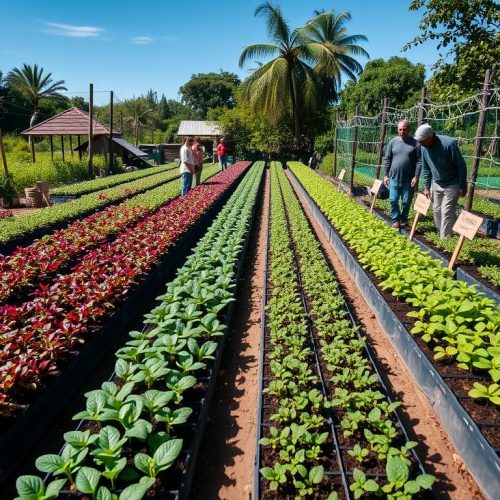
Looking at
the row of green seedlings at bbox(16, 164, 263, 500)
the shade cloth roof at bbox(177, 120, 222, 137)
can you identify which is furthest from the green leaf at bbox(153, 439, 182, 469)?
the shade cloth roof at bbox(177, 120, 222, 137)

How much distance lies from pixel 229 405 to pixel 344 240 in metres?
3.94

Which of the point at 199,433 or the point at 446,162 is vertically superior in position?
the point at 446,162

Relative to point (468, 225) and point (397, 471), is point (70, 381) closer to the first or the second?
point (397, 471)

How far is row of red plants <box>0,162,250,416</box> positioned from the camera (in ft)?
9.19

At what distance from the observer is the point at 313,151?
27250 millimetres

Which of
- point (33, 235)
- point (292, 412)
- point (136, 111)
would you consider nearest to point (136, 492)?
point (292, 412)

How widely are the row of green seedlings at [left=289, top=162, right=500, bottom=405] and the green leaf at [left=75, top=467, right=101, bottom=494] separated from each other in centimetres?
226

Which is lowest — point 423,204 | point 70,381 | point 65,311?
point 70,381

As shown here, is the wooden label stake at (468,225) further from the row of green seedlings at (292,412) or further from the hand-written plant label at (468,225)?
the row of green seedlings at (292,412)

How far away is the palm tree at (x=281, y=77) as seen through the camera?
24203 millimetres

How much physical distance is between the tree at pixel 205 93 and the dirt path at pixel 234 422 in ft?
226

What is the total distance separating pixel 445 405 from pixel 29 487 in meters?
2.55

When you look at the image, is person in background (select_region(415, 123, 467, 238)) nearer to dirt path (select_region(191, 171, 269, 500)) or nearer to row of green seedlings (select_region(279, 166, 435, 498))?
row of green seedlings (select_region(279, 166, 435, 498))

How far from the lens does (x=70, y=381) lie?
3.14m
